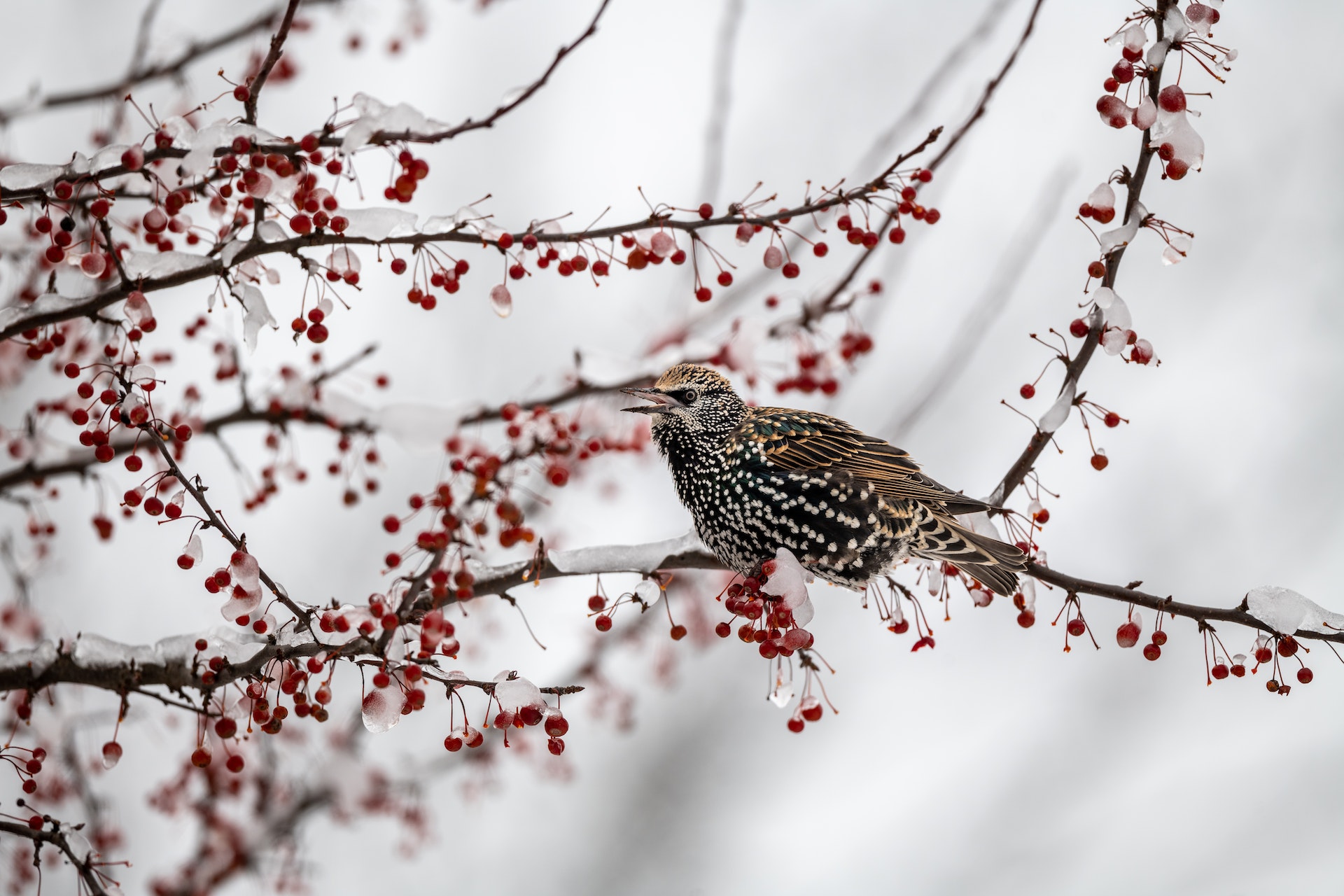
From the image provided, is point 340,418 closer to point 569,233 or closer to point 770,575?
point 569,233

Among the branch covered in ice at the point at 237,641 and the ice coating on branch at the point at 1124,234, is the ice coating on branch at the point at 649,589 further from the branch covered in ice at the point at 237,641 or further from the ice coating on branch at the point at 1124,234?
the ice coating on branch at the point at 1124,234

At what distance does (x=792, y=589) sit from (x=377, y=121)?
170 cm

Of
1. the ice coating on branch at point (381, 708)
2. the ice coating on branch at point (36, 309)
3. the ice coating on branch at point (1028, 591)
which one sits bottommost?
the ice coating on branch at point (1028, 591)

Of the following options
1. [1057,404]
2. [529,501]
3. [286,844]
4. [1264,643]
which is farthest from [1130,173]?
[286,844]

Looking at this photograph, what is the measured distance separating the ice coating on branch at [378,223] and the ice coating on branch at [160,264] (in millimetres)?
404

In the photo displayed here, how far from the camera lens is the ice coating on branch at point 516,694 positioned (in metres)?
2.41

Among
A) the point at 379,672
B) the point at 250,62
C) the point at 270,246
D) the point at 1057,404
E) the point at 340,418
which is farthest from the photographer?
the point at 250,62

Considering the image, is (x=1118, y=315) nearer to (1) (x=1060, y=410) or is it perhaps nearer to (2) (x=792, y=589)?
(1) (x=1060, y=410)

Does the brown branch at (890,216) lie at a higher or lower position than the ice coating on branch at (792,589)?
higher

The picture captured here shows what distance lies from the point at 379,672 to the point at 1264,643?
2.40 m

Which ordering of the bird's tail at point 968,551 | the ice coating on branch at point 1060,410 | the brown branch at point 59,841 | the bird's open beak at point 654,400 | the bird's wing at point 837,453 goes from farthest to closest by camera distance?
the bird's wing at point 837,453
the bird's open beak at point 654,400
the bird's tail at point 968,551
the ice coating on branch at point 1060,410
the brown branch at point 59,841

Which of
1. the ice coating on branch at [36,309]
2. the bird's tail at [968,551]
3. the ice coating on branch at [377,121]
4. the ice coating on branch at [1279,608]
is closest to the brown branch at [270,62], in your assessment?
the ice coating on branch at [377,121]

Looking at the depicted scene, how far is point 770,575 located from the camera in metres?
2.94

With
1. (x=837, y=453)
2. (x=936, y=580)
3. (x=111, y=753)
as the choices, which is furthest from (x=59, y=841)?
(x=936, y=580)
